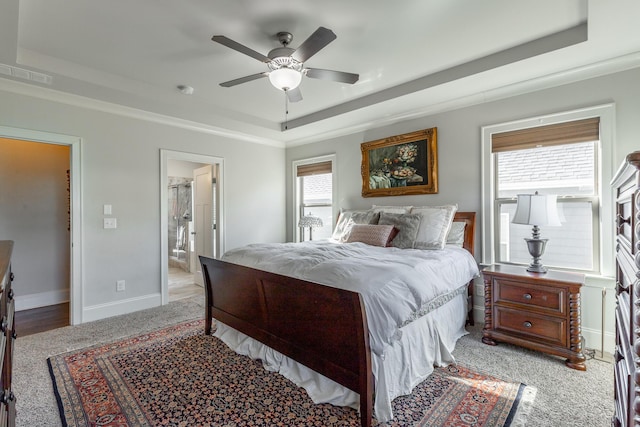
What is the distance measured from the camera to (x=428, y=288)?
2.25m

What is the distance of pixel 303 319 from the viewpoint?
6.79ft

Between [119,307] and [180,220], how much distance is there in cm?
A: 337

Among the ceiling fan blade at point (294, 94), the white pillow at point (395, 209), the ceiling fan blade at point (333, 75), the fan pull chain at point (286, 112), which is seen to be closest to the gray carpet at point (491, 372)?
the white pillow at point (395, 209)

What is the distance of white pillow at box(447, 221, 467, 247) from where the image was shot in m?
3.38

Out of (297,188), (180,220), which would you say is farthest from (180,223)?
(297,188)

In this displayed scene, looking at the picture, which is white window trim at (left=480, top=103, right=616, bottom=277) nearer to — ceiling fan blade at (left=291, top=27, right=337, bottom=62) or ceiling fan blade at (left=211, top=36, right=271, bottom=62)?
ceiling fan blade at (left=291, top=27, right=337, bottom=62)

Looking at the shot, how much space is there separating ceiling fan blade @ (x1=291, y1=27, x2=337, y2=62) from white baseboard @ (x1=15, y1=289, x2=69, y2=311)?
4.59 m

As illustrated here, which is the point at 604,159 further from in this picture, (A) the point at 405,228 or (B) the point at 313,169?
(B) the point at 313,169

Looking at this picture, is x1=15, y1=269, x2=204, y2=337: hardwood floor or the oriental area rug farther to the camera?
x1=15, y1=269, x2=204, y2=337: hardwood floor

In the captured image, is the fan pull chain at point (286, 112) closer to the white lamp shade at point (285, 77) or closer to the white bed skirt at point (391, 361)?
the white lamp shade at point (285, 77)

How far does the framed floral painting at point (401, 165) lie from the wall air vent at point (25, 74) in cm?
363

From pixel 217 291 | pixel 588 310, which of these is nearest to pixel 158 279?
pixel 217 291

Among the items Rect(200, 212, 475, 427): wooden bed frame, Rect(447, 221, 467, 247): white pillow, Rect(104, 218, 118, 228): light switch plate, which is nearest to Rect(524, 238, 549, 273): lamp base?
Rect(447, 221, 467, 247): white pillow

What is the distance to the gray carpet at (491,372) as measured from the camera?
1854 millimetres
